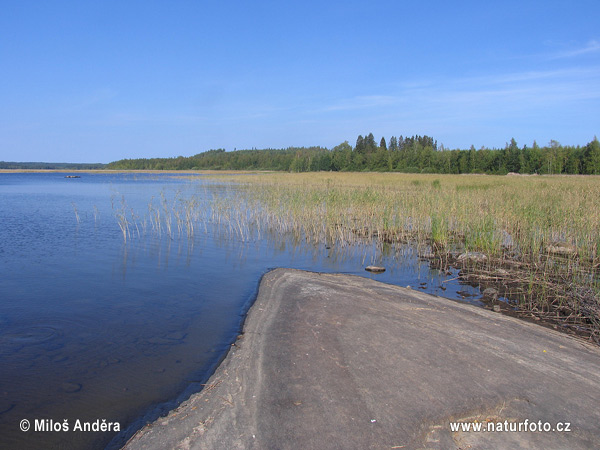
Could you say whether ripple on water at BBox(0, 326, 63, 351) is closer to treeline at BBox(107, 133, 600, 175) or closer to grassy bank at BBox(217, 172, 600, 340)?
grassy bank at BBox(217, 172, 600, 340)

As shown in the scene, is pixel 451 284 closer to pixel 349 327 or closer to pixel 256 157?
pixel 349 327

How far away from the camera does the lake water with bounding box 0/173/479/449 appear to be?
440 cm

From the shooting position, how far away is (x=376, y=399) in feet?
13.4

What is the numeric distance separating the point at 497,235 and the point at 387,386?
28.8 feet

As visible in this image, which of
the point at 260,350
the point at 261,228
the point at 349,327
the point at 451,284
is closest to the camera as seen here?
the point at 260,350

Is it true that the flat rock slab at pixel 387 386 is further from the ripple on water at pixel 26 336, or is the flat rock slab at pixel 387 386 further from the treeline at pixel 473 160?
the treeline at pixel 473 160

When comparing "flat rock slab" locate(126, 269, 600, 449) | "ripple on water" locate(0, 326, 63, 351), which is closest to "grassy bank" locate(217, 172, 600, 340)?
"flat rock slab" locate(126, 269, 600, 449)

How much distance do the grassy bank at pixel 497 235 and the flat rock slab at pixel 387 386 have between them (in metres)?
1.48

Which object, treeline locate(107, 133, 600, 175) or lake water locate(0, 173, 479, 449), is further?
treeline locate(107, 133, 600, 175)

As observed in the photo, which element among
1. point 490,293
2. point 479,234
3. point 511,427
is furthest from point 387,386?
point 479,234

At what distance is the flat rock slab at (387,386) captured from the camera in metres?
3.58

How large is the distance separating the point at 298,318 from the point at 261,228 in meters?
10.3

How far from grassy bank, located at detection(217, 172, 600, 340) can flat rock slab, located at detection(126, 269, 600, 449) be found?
148cm

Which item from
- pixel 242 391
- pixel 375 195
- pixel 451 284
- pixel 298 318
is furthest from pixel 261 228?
pixel 242 391
